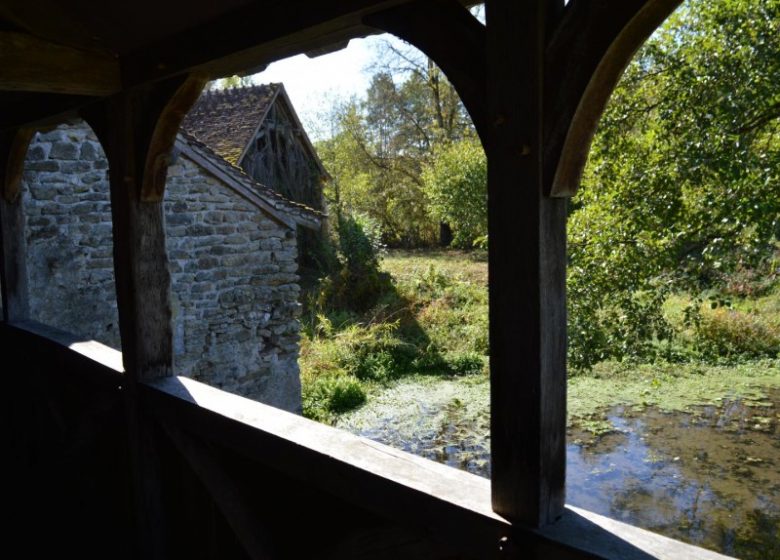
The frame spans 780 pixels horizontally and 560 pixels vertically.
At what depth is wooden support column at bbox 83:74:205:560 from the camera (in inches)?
97.0

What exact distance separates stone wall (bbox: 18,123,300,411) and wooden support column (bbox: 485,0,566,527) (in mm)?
5370

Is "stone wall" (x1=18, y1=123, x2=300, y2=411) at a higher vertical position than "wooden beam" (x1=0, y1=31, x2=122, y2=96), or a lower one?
lower

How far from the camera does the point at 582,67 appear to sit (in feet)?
3.85

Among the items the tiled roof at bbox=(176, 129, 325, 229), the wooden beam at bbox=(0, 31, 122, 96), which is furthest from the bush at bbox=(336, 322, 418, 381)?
the wooden beam at bbox=(0, 31, 122, 96)

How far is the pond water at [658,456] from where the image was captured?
20.4 ft

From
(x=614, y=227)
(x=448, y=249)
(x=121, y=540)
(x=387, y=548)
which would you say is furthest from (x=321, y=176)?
(x=387, y=548)

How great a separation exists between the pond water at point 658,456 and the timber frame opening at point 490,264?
17.0 ft

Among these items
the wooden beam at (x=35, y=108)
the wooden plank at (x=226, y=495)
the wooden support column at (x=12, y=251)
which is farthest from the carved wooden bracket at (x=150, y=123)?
the wooden support column at (x=12, y=251)

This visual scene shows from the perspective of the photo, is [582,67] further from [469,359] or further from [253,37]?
[469,359]

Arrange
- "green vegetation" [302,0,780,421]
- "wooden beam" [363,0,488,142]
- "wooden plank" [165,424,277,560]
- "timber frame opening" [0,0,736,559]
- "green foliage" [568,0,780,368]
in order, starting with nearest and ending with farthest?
"timber frame opening" [0,0,736,559] < "wooden beam" [363,0,488,142] < "wooden plank" [165,424,277,560] < "green foliage" [568,0,780,368] < "green vegetation" [302,0,780,421]

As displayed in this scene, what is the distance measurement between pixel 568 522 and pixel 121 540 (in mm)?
2405

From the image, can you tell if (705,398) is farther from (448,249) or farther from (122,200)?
(448,249)

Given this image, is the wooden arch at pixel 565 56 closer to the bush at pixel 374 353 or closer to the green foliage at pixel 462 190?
the bush at pixel 374 353

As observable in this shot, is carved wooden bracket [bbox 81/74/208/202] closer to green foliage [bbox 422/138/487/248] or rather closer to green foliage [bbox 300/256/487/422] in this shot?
green foliage [bbox 300/256/487/422]
